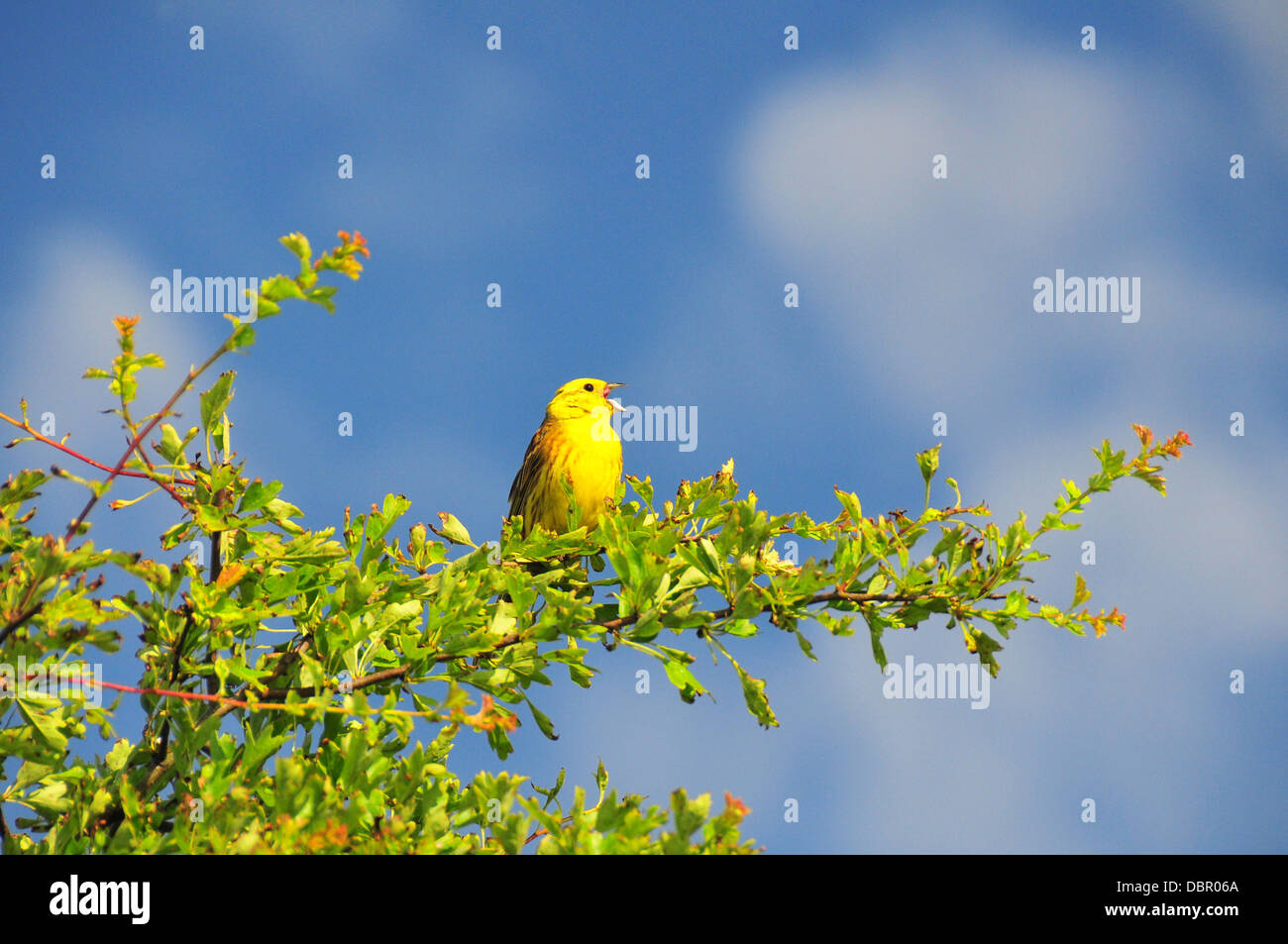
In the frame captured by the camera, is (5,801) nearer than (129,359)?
No

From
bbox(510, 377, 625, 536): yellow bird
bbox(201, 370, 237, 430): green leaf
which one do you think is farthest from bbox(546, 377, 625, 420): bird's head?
bbox(201, 370, 237, 430): green leaf

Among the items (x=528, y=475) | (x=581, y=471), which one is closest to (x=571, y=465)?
(x=581, y=471)

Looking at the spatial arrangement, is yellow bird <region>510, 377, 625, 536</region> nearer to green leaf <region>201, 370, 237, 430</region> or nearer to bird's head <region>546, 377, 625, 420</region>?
bird's head <region>546, 377, 625, 420</region>

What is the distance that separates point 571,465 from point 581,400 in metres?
0.85

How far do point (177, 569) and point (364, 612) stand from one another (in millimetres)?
711

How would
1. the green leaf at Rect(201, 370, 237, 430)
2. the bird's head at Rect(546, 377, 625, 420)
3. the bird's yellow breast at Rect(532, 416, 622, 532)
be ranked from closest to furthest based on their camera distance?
1. the green leaf at Rect(201, 370, 237, 430)
2. the bird's yellow breast at Rect(532, 416, 622, 532)
3. the bird's head at Rect(546, 377, 625, 420)

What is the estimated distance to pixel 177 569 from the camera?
3.30m

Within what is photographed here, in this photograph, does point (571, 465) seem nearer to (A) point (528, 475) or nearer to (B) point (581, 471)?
(B) point (581, 471)

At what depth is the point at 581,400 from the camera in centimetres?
766

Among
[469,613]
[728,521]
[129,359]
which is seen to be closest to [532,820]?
[469,613]

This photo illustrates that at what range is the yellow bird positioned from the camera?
6.92 meters

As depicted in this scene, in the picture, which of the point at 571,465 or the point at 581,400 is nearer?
the point at 571,465

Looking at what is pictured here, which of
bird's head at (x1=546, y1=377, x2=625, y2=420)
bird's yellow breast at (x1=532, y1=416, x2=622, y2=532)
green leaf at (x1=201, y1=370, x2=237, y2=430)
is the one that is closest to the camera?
green leaf at (x1=201, y1=370, x2=237, y2=430)
